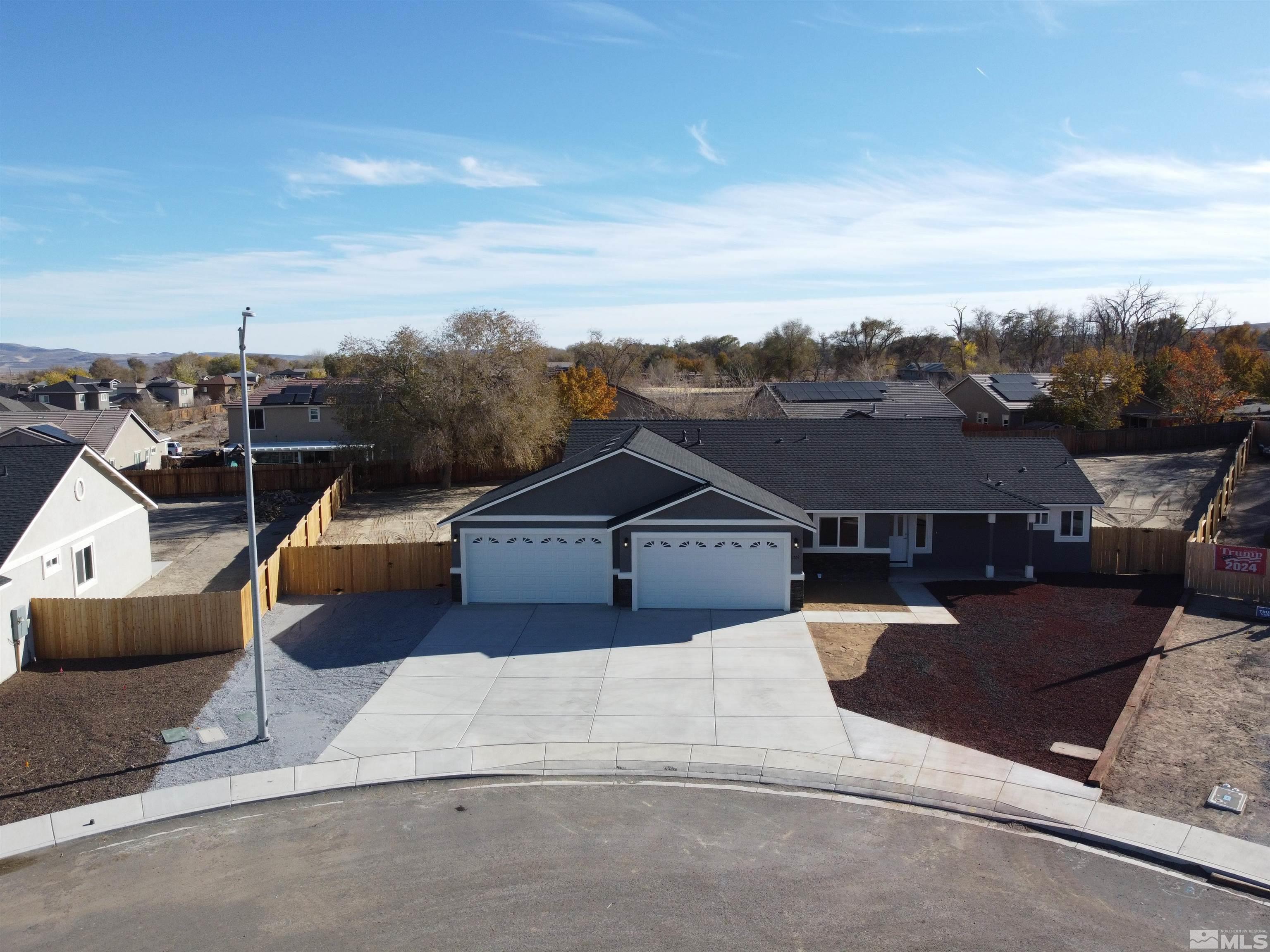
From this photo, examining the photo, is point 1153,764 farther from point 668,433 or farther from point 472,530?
point 668,433

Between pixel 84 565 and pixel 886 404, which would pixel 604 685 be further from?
pixel 886 404

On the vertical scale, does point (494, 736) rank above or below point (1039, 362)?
below

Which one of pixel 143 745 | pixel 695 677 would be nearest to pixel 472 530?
pixel 695 677

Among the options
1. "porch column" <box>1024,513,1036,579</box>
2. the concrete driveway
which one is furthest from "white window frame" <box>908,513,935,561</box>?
the concrete driveway

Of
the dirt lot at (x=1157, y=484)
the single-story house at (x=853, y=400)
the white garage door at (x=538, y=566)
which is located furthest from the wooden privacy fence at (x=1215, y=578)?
the single-story house at (x=853, y=400)

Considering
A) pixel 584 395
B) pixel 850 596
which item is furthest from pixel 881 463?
pixel 584 395

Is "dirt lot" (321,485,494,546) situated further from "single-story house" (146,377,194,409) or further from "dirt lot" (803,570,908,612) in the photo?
"single-story house" (146,377,194,409)

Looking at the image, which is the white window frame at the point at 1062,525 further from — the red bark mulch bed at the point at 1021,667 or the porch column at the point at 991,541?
the red bark mulch bed at the point at 1021,667

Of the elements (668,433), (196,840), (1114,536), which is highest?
(668,433)
